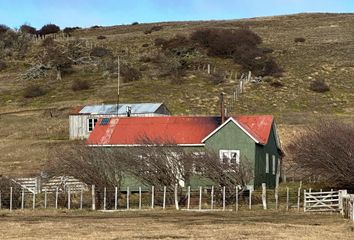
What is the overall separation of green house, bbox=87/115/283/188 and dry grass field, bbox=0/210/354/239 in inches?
394

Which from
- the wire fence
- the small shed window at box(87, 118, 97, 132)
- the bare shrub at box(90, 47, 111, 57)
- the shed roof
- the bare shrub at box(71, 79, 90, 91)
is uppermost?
the bare shrub at box(90, 47, 111, 57)

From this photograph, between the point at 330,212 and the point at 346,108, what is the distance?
125 feet

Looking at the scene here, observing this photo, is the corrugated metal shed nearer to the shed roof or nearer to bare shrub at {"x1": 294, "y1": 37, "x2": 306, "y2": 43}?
the shed roof

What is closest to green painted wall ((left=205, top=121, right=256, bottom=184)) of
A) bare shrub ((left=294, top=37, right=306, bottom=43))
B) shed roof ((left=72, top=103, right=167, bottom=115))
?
shed roof ((left=72, top=103, right=167, bottom=115))

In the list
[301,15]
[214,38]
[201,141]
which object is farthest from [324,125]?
[301,15]

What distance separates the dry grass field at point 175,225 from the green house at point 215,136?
10002 millimetres

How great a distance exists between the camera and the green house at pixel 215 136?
3894 centimetres

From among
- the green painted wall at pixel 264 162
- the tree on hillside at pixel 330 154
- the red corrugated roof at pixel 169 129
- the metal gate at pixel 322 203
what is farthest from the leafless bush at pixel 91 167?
the tree on hillside at pixel 330 154

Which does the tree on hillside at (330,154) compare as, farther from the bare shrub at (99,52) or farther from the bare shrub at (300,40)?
the bare shrub at (300,40)

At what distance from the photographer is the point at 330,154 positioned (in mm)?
35312

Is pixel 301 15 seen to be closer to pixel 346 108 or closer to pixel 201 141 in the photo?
pixel 346 108

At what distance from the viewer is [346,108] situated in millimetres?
66188

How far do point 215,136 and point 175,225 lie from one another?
17.7 m

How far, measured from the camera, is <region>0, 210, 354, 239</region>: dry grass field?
1907 cm
